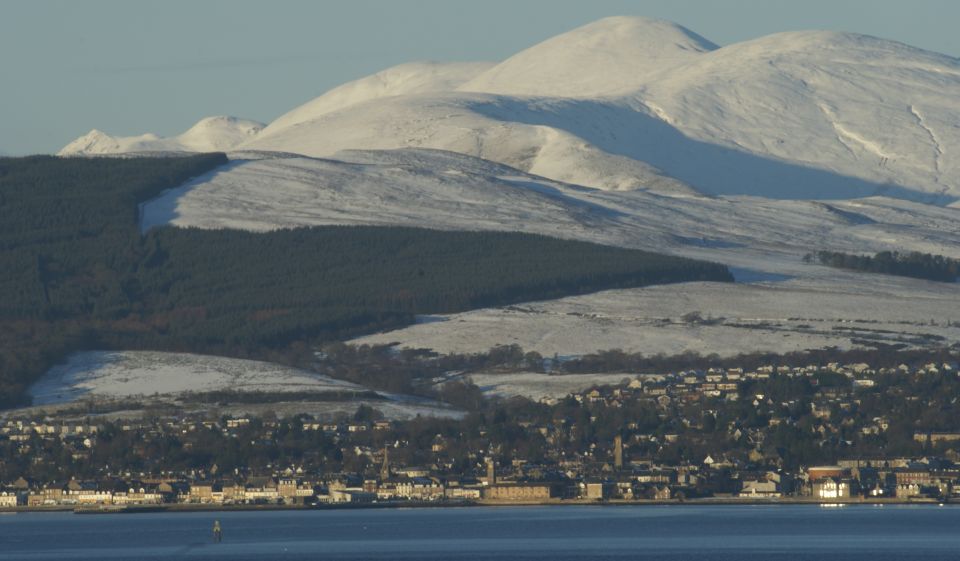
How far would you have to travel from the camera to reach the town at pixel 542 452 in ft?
411

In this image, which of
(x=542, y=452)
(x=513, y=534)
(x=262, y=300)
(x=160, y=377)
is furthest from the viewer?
(x=262, y=300)

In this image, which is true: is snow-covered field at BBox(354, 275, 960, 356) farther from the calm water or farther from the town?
the calm water

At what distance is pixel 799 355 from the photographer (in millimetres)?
168875

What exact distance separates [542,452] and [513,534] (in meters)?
33.4

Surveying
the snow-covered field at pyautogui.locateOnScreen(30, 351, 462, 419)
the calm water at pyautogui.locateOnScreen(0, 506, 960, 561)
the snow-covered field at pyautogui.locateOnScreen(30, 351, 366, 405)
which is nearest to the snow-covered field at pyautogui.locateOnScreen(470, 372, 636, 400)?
the snow-covered field at pyautogui.locateOnScreen(30, 351, 462, 419)

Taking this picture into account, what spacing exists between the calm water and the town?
13.4 ft

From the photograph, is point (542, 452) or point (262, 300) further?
point (262, 300)

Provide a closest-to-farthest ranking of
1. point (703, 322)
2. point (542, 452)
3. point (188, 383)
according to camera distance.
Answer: point (542, 452), point (188, 383), point (703, 322)

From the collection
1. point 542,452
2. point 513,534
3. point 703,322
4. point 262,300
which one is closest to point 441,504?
point 542,452

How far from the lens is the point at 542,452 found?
5418 inches

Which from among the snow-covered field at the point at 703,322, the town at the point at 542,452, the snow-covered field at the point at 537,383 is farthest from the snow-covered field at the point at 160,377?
the snow-covered field at the point at 703,322

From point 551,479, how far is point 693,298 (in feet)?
210

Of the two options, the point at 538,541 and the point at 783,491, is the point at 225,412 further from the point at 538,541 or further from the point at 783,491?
the point at 538,541

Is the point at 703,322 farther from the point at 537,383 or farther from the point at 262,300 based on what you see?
the point at 262,300
